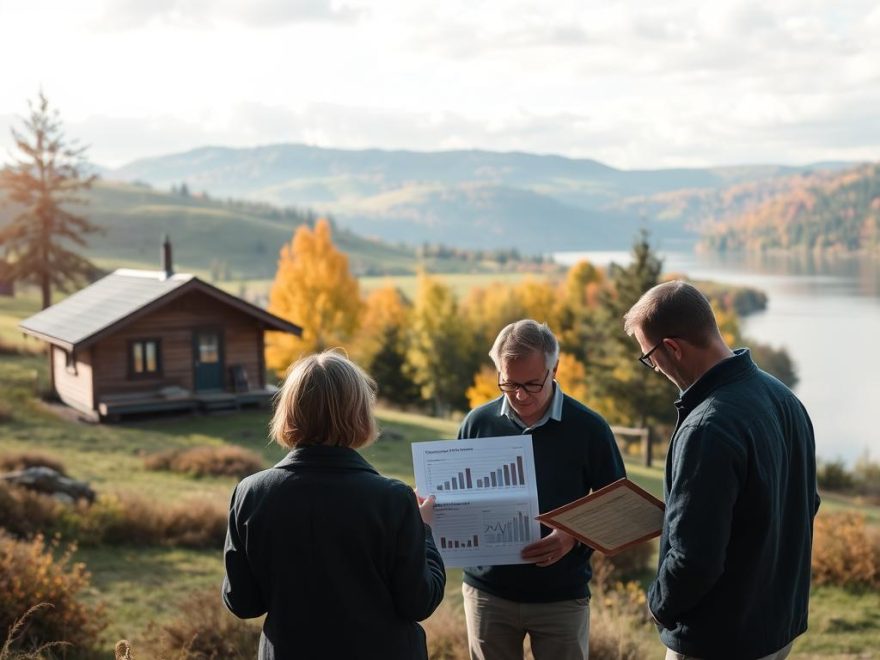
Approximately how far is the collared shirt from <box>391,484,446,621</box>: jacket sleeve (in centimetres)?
133

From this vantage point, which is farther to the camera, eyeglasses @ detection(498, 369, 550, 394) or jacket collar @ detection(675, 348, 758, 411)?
eyeglasses @ detection(498, 369, 550, 394)

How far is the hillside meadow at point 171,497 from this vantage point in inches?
319

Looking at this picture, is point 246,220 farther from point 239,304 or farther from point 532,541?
point 532,541

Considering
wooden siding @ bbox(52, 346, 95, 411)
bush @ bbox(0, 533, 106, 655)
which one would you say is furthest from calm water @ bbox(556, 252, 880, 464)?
bush @ bbox(0, 533, 106, 655)

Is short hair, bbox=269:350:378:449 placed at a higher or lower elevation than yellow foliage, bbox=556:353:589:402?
higher

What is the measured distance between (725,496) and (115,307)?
23.9m

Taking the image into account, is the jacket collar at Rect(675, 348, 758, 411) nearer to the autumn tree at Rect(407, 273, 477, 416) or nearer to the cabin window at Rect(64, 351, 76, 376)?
the cabin window at Rect(64, 351, 76, 376)

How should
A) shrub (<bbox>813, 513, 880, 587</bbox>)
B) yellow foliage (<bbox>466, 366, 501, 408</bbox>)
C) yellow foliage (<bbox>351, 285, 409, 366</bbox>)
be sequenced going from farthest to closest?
yellow foliage (<bbox>351, 285, 409, 366</bbox>)
yellow foliage (<bbox>466, 366, 501, 408</bbox>)
shrub (<bbox>813, 513, 880, 587</bbox>)

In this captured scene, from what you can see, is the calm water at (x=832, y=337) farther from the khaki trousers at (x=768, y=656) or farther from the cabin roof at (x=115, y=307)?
the khaki trousers at (x=768, y=656)

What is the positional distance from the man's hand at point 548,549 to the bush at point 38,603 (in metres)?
3.96

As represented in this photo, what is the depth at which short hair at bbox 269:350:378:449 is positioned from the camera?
3.12 meters

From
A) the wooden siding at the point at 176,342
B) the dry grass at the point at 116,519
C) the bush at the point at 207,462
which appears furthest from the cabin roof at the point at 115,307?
the dry grass at the point at 116,519

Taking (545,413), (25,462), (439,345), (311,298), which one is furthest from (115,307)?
(439,345)

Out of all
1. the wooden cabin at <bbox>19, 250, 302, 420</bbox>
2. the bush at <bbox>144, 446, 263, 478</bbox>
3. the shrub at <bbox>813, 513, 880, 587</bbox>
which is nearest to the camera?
the shrub at <bbox>813, 513, 880, 587</bbox>
